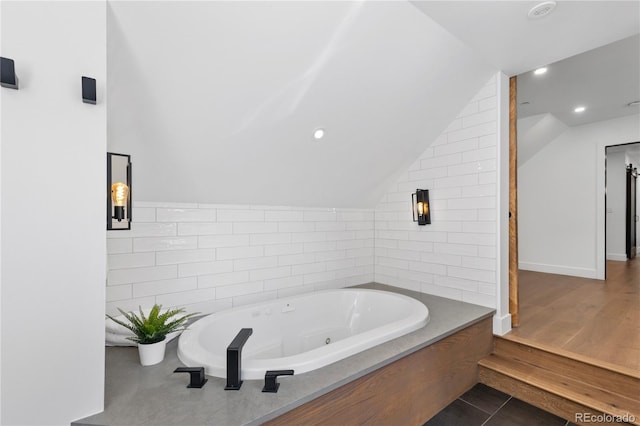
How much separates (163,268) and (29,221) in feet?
3.79

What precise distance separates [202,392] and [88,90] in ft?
4.20

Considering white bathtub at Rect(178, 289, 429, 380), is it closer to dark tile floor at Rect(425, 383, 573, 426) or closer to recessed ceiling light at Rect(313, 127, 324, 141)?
dark tile floor at Rect(425, 383, 573, 426)

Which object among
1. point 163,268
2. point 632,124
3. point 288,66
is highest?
point 632,124

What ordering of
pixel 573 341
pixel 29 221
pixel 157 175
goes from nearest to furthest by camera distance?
1. pixel 29 221
2. pixel 157 175
3. pixel 573 341

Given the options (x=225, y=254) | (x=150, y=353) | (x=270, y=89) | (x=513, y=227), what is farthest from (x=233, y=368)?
(x=513, y=227)

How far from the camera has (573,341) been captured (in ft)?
7.91

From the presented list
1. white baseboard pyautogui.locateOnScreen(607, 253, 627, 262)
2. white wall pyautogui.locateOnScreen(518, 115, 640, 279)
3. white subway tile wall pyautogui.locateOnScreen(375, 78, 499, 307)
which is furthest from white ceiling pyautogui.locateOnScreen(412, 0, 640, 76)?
white baseboard pyautogui.locateOnScreen(607, 253, 627, 262)

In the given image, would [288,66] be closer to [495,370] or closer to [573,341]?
[495,370]

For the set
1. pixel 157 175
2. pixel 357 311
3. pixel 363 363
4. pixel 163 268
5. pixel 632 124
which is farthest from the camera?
pixel 632 124

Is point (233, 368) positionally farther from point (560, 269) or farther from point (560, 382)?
point (560, 269)

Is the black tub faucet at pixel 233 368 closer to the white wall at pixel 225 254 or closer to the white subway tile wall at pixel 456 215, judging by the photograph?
the white wall at pixel 225 254

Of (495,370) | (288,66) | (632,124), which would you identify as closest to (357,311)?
(495,370)

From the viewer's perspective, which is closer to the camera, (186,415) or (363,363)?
(186,415)

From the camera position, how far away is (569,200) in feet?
16.3
